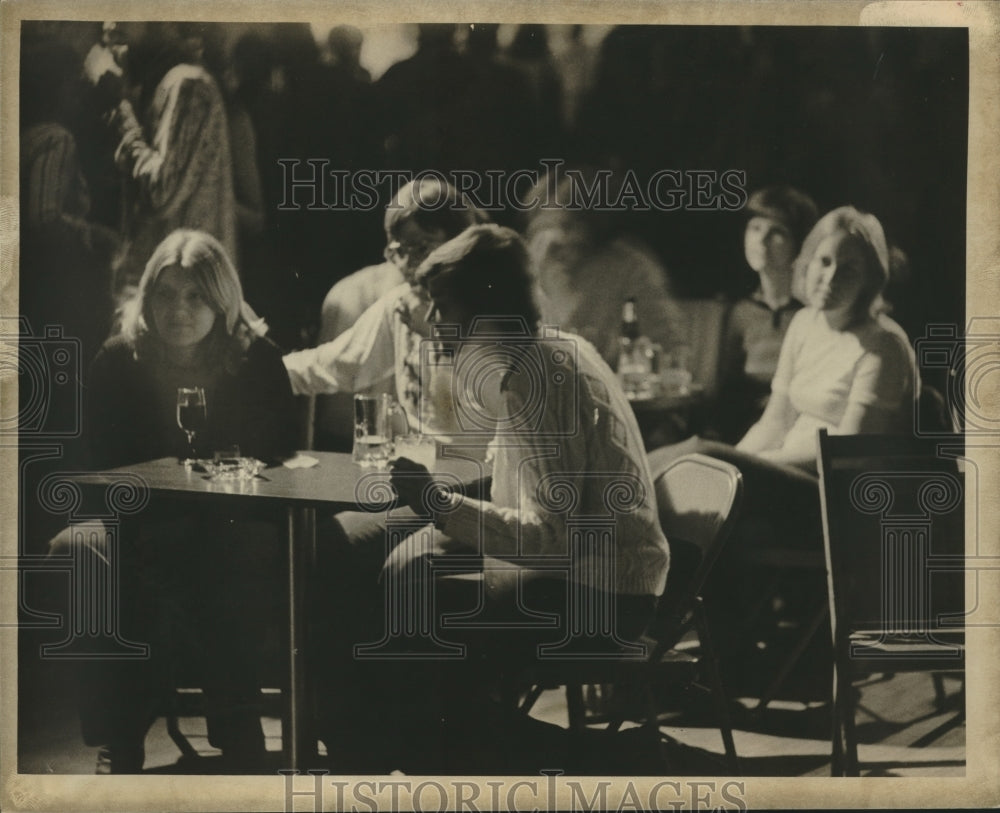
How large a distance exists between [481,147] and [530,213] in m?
0.19

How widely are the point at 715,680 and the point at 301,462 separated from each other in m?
1.07

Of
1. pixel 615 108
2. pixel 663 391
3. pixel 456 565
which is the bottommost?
pixel 456 565

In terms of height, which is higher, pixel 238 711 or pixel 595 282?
pixel 595 282

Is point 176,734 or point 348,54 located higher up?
point 348,54

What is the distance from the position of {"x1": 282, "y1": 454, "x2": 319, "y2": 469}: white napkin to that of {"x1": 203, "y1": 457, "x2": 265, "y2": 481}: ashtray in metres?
0.06

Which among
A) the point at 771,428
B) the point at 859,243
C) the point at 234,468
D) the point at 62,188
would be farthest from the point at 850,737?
the point at 62,188

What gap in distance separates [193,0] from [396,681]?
1.63 m

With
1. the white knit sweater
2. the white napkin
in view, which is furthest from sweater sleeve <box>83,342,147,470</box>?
the white knit sweater

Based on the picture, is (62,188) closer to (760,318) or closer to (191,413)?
(191,413)

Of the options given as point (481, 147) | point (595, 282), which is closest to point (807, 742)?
point (595, 282)

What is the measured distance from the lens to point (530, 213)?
8.27ft

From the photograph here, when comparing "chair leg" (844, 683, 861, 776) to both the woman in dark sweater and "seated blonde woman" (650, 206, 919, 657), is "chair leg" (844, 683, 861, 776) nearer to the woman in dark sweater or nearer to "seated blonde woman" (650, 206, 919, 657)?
"seated blonde woman" (650, 206, 919, 657)

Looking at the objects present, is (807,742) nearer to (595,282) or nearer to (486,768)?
(486,768)

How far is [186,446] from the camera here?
254 cm
